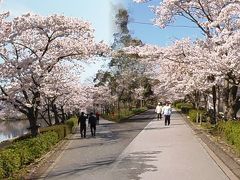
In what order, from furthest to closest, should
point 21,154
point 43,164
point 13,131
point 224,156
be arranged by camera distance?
point 13,131 < point 224,156 < point 43,164 < point 21,154

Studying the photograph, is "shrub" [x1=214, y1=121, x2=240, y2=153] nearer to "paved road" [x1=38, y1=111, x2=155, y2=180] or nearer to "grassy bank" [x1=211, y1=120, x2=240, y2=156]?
"grassy bank" [x1=211, y1=120, x2=240, y2=156]

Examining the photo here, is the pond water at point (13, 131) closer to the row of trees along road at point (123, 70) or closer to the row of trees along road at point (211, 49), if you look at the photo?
the row of trees along road at point (123, 70)

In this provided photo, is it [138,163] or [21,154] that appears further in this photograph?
[138,163]

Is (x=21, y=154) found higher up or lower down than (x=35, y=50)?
lower down

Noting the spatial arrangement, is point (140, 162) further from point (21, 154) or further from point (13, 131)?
point (13, 131)

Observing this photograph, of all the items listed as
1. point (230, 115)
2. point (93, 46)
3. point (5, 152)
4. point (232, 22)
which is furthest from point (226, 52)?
point (5, 152)

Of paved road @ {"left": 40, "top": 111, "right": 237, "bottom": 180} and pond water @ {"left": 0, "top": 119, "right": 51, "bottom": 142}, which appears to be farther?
pond water @ {"left": 0, "top": 119, "right": 51, "bottom": 142}

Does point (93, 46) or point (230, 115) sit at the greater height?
point (93, 46)

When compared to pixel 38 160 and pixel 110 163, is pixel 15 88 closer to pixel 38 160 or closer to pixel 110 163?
pixel 38 160

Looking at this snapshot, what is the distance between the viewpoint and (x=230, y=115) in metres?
23.5

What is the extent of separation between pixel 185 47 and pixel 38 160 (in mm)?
13028

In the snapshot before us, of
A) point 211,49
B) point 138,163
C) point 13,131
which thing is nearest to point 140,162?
point 138,163

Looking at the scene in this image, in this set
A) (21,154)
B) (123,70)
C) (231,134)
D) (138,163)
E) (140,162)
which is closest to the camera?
(21,154)

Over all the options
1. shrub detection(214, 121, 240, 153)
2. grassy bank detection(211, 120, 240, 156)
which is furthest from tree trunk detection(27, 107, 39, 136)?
shrub detection(214, 121, 240, 153)
